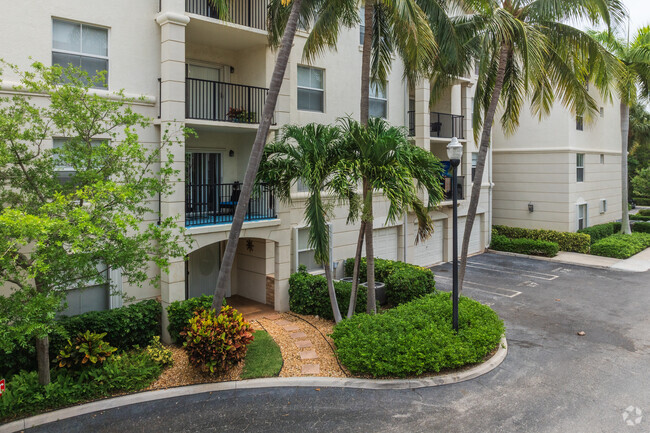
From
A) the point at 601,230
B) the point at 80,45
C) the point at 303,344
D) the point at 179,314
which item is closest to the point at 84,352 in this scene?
the point at 179,314

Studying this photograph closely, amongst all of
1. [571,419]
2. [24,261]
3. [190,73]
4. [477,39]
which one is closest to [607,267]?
[477,39]

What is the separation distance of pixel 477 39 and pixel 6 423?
611 inches

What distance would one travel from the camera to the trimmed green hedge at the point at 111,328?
31.3 ft

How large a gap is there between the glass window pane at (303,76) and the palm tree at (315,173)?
421 centimetres

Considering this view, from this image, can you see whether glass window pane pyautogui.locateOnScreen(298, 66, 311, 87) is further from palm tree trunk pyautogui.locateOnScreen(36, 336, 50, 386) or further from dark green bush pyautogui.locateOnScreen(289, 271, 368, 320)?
palm tree trunk pyautogui.locateOnScreen(36, 336, 50, 386)

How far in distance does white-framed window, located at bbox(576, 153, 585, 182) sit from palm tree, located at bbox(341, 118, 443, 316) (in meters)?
19.3

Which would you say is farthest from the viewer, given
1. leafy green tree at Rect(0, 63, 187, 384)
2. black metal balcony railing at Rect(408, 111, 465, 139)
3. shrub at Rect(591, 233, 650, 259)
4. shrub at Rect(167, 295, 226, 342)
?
shrub at Rect(591, 233, 650, 259)

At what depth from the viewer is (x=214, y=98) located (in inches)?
516

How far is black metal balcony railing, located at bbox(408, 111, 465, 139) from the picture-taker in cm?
2155

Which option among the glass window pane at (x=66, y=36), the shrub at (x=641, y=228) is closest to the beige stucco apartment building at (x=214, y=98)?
the glass window pane at (x=66, y=36)

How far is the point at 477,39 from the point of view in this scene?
580 inches

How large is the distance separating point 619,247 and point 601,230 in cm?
391

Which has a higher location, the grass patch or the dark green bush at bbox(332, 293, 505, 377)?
the dark green bush at bbox(332, 293, 505, 377)

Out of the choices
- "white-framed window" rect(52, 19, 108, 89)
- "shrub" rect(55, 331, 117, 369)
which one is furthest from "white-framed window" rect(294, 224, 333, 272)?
"white-framed window" rect(52, 19, 108, 89)
